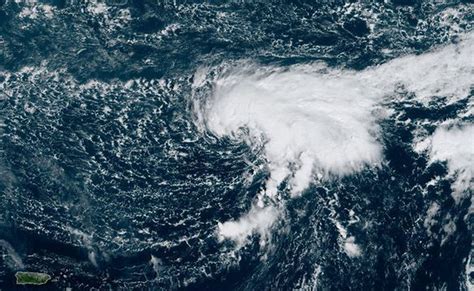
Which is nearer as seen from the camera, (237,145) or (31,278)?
(31,278)

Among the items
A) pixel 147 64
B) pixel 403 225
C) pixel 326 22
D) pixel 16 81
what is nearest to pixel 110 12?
pixel 147 64

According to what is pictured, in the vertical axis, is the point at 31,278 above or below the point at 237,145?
below

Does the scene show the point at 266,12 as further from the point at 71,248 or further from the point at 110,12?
the point at 71,248

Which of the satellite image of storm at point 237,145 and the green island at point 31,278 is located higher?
the satellite image of storm at point 237,145
